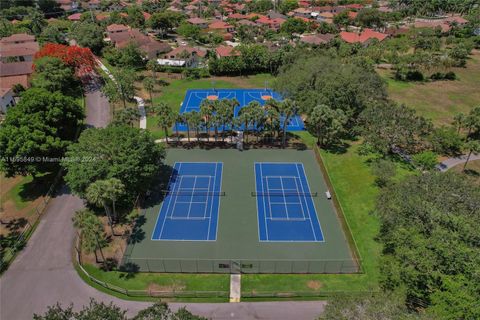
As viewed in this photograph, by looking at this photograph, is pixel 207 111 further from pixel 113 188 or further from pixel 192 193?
pixel 113 188

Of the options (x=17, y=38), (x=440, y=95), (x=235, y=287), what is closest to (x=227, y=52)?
(x=440, y=95)

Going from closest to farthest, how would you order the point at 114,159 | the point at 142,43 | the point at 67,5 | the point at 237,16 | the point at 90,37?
1. the point at 114,159
2. the point at 90,37
3. the point at 142,43
4. the point at 237,16
5. the point at 67,5

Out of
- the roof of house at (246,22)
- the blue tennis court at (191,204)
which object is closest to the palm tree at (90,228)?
the blue tennis court at (191,204)

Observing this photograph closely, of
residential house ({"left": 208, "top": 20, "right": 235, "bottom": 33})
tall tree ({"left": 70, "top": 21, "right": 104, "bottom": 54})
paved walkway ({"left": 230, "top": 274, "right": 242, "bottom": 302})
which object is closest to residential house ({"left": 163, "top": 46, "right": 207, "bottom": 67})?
tall tree ({"left": 70, "top": 21, "right": 104, "bottom": 54})

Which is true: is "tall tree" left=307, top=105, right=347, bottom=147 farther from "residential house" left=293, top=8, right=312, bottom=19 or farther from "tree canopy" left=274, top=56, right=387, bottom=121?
"residential house" left=293, top=8, right=312, bottom=19

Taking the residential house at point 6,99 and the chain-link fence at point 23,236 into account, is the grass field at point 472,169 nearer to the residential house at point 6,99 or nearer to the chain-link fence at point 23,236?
the chain-link fence at point 23,236

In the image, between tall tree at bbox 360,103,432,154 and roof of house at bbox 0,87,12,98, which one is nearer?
tall tree at bbox 360,103,432,154

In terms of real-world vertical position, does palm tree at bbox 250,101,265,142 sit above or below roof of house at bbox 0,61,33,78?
below
